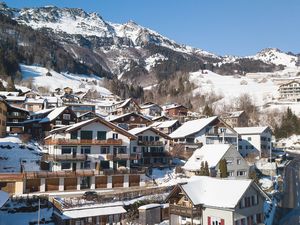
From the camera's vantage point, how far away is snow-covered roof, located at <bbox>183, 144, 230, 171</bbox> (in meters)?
55.8

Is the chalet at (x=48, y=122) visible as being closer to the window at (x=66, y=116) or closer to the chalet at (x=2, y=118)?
the window at (x=66, y=116)

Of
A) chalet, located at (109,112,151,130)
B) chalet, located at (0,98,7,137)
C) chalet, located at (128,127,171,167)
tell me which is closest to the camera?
chalet, located at (128,127,171,167)

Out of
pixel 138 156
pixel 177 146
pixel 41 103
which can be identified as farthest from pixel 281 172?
pixel 41 103

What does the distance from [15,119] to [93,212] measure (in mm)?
40684

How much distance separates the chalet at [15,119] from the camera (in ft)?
228

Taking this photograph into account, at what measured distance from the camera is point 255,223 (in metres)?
38.3

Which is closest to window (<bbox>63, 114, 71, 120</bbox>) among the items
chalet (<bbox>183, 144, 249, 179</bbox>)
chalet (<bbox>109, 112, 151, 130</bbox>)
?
chalet (<bbox>109, 112, 151, 130</bbox>)

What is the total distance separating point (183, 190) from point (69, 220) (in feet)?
38.2

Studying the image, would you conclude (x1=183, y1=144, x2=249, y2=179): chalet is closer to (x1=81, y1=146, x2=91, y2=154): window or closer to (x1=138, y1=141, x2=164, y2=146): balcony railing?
(x1=138, y1=141, x2=164, y2=146): balcony railing

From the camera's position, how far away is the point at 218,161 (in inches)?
2173

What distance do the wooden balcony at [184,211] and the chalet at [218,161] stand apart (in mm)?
17240

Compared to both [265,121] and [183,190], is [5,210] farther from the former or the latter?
[265,121]

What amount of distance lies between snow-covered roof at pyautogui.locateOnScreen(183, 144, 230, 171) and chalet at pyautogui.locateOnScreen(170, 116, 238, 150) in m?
10.4

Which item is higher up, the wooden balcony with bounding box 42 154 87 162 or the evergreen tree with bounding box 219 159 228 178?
the wooden balcony with bounding box 42 154 87 162
